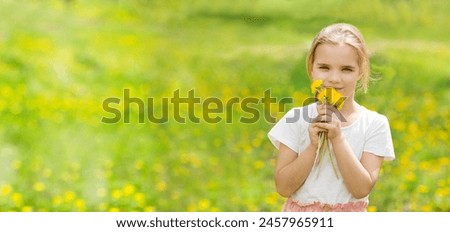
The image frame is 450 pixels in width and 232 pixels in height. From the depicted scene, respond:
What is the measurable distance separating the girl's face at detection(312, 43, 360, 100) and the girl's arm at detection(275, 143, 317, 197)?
21cm

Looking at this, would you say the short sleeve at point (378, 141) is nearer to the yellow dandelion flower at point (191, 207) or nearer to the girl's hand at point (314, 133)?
the girl's hand at point (314, 133)

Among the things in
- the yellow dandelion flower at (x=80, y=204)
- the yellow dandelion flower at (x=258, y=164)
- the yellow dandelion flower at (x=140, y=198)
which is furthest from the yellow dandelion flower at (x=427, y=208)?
the yellow dandelion flower at (x=80, y=204)

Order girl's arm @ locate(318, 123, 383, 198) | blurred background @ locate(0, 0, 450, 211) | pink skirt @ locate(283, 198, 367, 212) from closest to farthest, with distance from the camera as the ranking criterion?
girl's arm @ locate(318, 123, 383, 198), pink skirt @ locate(283, 198, 367, 212), blurred background @ locate(0, 0, 450, 211)

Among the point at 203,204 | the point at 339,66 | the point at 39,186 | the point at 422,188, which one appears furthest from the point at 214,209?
the point at 339,66

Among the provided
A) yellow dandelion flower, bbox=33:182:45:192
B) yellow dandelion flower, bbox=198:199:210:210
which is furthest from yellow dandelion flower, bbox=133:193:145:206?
yellow dandelion flower, bbox=33:182:45:192

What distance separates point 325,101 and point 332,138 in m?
0.12

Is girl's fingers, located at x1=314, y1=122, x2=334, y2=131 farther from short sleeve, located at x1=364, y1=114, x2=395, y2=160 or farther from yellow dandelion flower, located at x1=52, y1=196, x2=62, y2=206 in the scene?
yellow dandelion flower, located at x1=52, y1=196, x2=62, y2=206

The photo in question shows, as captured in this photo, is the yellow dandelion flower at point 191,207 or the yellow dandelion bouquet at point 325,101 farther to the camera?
the yellow dandelion flower at point 191,207

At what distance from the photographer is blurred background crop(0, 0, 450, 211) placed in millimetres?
2936

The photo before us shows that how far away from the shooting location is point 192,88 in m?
2.93

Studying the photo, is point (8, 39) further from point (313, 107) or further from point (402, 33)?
point (402, 33)

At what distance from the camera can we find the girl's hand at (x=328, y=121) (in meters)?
2.21

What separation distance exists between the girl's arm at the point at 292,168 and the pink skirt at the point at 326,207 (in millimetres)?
73
